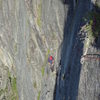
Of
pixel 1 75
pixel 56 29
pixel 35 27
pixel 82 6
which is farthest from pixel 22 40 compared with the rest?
pixel 82 6

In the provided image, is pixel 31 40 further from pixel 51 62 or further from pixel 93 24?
pixel 93 24

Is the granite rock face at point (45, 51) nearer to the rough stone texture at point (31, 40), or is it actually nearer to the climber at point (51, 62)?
the rough stone texture at point (31, 40)

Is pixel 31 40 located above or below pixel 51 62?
above

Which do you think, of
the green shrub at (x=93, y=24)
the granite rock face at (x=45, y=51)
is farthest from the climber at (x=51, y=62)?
the green shrub at (x=93, y=24)

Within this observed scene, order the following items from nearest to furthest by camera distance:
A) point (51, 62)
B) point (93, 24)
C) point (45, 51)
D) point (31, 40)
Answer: point (93, 24) → point (51, 62) → point (45, 51) → point (31, 40)

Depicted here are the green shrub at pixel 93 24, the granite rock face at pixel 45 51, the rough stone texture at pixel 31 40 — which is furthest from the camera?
the rough stone texture at pixel 31 40

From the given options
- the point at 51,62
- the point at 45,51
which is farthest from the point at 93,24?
the point at 45,51

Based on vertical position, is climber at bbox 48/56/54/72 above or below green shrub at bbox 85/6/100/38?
below

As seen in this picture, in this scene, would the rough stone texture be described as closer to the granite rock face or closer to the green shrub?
the granite rock face

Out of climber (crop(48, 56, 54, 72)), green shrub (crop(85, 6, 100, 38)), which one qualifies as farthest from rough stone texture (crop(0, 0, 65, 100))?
green shrub (crop(85, 6, 100, 38))

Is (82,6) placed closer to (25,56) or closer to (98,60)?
(98,60)
